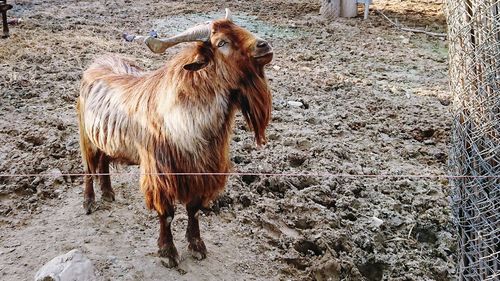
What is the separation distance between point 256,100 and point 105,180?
1538mm

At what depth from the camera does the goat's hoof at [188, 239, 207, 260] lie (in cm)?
349

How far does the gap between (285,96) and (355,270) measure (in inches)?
114

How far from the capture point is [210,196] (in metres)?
3.30

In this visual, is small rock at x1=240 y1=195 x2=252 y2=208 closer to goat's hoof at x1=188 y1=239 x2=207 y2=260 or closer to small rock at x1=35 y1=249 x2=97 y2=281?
goat's hoof at x1=188 y1=239 x2=207 y2=260

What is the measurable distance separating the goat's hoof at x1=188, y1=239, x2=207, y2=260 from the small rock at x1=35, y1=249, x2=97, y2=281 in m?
Answer: 0.63

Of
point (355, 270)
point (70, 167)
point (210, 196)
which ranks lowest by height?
point (355, 270)

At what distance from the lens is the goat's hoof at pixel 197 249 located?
11.5ft

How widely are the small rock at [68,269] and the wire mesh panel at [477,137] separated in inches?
90.2

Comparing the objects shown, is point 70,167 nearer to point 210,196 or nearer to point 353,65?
point 210,196

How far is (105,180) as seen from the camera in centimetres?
401

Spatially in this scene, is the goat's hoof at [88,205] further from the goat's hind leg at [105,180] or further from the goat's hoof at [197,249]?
the goat's hoof at [197,249]

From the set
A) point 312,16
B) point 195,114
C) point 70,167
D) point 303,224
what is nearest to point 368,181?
point 303,224

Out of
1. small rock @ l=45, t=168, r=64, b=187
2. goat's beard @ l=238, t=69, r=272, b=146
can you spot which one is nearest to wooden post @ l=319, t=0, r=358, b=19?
small rock @ l=45, t=168, r=64, b=187

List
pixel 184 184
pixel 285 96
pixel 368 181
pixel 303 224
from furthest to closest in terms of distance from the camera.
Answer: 1. pixel 285 96
2. pixel 368 181
3. pixel 303 224
4. pixel 184 184
